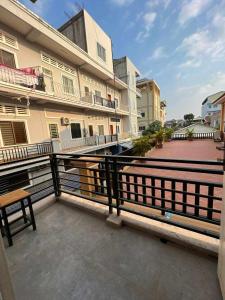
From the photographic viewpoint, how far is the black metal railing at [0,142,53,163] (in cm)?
601

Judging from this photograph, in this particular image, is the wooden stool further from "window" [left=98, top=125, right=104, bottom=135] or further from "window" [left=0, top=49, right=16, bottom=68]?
"window" [left=98, top=125, right=104, bottom=135]

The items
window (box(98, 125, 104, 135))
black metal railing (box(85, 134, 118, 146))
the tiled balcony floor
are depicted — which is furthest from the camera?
window (box(98, 125, 104, 135))

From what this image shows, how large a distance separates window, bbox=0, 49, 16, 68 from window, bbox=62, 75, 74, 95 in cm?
307

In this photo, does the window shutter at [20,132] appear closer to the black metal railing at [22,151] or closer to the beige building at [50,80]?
the beige building at [50,80]

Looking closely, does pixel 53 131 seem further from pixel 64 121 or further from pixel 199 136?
pixel 199 136

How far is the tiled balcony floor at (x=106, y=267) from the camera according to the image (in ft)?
3.89

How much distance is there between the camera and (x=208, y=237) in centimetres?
156

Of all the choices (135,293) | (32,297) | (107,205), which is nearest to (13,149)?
(107,205)

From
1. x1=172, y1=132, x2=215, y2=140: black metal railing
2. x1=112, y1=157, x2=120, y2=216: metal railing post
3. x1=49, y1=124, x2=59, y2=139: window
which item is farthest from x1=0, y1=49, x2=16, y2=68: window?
x1=172, y1=132, x2=215, y2=140: black metal railing

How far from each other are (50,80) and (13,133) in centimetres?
343

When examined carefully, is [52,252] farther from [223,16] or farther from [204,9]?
[204,9]

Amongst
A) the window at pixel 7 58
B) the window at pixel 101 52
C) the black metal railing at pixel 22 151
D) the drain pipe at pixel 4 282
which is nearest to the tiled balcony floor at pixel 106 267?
the drain pipe at pixel 4 282

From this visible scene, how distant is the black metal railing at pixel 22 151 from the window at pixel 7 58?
3.56m

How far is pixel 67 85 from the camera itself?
9594 millimetres
